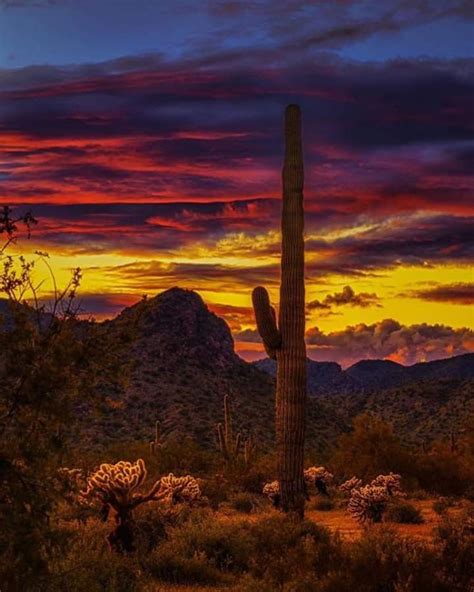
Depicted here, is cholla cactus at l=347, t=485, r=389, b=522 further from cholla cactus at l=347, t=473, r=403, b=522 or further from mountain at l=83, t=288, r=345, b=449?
mountain at l=83, t=288, r=345, b=449

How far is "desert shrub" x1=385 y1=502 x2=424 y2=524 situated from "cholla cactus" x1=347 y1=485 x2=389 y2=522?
0.75 m

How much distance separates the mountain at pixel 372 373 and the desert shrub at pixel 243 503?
67327 millimetres

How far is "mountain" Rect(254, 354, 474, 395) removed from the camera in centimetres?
10694

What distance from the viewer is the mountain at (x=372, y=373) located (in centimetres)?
10694

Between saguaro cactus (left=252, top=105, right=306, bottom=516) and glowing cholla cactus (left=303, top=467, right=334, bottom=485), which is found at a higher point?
saguaro cactus (left=252, top=105, right=306, bottom=516)

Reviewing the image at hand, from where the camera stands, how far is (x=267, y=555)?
39.9ft

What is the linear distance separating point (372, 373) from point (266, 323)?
428ft

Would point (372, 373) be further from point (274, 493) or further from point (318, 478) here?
point (274, 493)

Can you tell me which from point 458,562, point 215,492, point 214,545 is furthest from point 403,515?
point 458,562

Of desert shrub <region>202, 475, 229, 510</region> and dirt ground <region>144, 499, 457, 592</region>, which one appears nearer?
dirt ground <region>144, 499, 457, 592</region>

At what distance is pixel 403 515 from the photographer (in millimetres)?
19250

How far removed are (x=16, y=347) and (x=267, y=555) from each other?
18.2ft

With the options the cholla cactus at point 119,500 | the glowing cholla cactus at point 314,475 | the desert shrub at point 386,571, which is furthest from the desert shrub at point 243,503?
the desert shrub at point 386,571

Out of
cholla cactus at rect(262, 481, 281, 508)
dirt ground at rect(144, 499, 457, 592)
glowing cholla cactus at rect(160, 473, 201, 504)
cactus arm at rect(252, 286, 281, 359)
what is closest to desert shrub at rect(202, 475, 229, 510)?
dirt ground at rect(144, 499, 457, 592)
